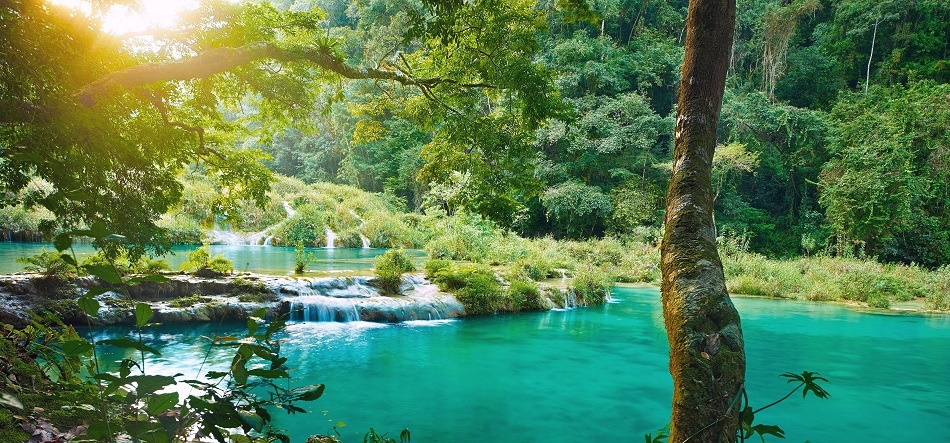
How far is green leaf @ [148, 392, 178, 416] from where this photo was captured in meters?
1.18

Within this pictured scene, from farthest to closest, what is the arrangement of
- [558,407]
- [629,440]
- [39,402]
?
[558,407]
[629,440]
[39,402]

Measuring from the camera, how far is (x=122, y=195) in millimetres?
4695

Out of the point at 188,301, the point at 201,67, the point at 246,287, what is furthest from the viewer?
the point at 246,287

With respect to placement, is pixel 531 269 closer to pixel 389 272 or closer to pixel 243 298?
pixel 389 272

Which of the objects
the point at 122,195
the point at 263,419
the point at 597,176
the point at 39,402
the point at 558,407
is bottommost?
the point at 558,407

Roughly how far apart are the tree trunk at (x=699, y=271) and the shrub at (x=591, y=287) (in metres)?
11.7

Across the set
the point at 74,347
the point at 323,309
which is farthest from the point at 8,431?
the point at 323,309

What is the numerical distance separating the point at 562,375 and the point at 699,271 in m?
6.00

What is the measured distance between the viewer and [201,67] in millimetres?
4602

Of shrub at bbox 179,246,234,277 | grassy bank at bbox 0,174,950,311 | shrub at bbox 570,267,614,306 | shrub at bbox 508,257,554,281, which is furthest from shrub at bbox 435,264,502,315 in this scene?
shrub at bbox 179,246,234,277

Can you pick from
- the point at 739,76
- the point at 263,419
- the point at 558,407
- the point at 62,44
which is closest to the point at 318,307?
the point at 558,407

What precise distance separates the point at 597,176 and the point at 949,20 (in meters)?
18.0

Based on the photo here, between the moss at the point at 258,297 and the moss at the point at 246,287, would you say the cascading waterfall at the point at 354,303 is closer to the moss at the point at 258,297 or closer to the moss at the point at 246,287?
the moss at the point at 258,297

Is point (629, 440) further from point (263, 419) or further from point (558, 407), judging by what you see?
point (263, 419)
